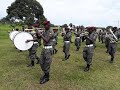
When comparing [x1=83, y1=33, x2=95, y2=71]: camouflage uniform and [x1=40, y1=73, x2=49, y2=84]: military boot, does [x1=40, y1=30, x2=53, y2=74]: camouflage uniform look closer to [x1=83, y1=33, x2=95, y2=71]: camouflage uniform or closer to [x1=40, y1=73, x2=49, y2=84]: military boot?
[x1=40, y1=73, x2=49, y2=84]: military boot

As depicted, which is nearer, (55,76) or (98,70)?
(55,76)

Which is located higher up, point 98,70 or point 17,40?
point 17,40

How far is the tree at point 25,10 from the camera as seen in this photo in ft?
224

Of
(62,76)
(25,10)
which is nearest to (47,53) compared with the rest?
(62,76)

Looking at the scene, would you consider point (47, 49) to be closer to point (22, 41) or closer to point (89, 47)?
point (22, 41)

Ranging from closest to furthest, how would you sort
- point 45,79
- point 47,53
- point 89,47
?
point 47,53, point 45,79, point 89,47

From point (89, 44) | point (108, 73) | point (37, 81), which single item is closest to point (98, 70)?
point (108, 73)

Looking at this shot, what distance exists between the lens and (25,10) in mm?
69500

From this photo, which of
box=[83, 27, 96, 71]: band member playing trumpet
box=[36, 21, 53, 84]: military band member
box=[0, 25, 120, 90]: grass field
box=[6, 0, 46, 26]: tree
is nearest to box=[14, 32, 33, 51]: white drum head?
box=[0, 25, 120, 90]: grass field

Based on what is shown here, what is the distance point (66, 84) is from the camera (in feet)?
40.5

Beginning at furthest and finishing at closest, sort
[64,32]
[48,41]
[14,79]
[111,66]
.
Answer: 1. [64,32]
2. [111,66]
3. [14,79]
4. [48,41]

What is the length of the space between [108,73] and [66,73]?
6.95 feet

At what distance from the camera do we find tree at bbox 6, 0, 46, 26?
68.4 metres

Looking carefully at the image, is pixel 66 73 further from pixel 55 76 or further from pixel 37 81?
pixel 37 81
